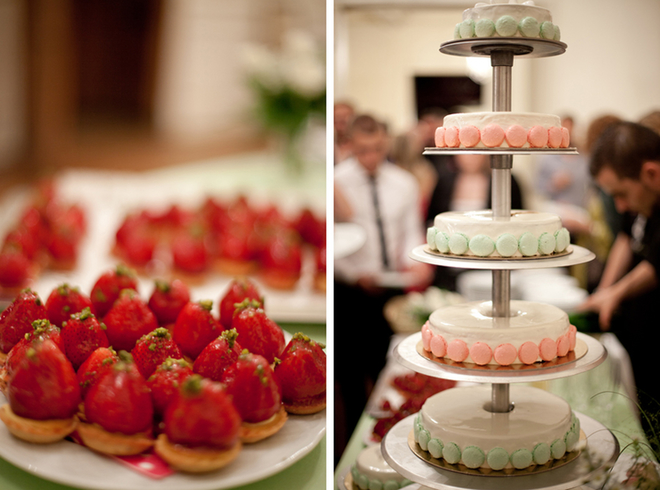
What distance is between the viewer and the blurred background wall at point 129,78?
8.61ft

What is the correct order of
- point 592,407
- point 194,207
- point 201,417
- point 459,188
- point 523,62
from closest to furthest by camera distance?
point 201,417 < point 592,407 < point 194,207 < point 459,188 < point 523,62

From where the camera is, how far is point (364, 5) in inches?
163

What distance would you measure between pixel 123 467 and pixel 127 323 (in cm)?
31

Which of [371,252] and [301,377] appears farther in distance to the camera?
[371,252]

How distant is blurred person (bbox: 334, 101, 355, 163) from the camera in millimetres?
3180

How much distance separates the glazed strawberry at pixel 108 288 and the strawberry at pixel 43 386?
0.35 meters

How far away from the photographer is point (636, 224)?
2188mm

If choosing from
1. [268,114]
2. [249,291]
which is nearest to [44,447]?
[249,291]

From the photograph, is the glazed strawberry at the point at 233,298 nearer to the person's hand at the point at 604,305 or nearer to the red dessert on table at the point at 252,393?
the red dessert on table at the point at 252,393

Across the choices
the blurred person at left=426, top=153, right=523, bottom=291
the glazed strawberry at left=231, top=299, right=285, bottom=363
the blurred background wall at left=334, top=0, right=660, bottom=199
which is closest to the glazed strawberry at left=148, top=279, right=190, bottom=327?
the glazed strawberry at left=231, top=299, right=285, bottom=363

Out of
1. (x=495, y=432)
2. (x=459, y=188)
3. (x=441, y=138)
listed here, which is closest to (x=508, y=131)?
(x=441, y=138)

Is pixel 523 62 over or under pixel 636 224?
over

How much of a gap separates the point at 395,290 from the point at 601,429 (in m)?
2.20

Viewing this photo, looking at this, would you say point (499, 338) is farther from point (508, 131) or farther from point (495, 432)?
point (508, 131)
